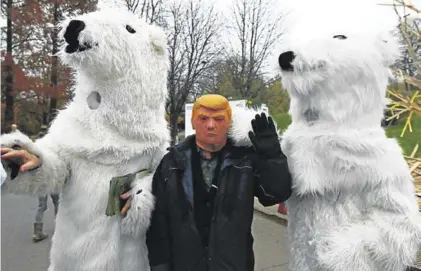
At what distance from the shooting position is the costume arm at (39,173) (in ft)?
6.89

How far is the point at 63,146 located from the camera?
222 centimetres

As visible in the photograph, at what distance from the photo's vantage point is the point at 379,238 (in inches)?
72.6

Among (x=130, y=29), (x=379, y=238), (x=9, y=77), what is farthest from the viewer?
(x=9, y=77)

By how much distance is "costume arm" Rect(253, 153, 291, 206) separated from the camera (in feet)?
6.28

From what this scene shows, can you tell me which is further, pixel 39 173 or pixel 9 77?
pixel 9 77

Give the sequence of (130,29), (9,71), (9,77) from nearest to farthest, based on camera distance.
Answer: (130,29) → (9,71) → (9,77)

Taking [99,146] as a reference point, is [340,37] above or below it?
above

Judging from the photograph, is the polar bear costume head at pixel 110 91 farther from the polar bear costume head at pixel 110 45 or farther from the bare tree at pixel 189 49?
the bare tree at pixel 189 49

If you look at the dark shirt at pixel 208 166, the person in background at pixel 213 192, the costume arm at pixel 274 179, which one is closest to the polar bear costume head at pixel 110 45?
the person in background at pixel 213 192

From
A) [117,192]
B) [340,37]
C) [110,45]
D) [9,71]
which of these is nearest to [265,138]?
[340,37]

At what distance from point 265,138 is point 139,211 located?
2.28 feet

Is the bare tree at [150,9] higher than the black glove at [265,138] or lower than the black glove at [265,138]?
higher

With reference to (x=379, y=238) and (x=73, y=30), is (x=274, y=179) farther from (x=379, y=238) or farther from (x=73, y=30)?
(x=73, y=30)

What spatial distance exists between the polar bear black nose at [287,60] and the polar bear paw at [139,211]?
874 millimetres
